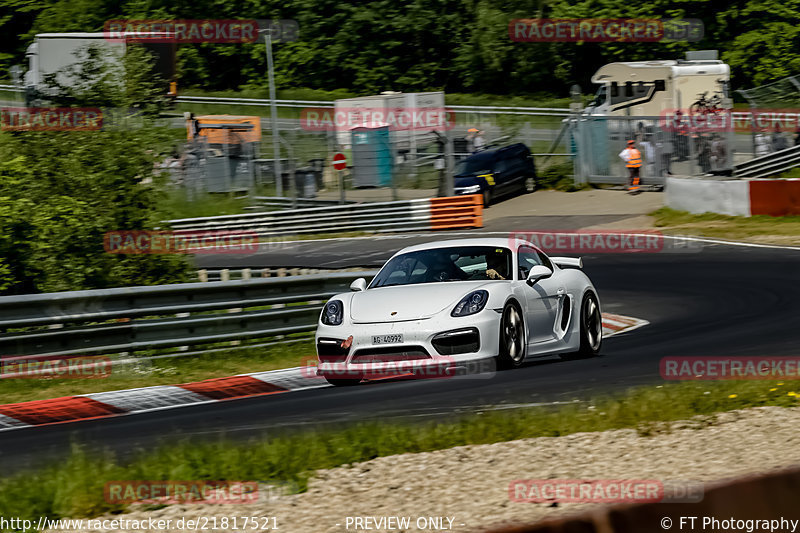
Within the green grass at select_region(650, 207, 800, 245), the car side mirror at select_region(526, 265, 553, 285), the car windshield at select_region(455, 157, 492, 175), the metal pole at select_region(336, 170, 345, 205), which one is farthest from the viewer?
the car windshield at select_region(455, 157, 492, 175)

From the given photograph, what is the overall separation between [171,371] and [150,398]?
1531mm

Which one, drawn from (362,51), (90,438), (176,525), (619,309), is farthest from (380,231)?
Result: (362,51)

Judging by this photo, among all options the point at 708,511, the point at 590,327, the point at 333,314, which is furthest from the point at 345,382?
the point at 708,511

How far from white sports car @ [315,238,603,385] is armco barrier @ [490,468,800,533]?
5918 millimetres

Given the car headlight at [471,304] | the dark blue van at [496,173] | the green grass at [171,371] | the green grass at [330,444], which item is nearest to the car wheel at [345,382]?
the car headlight at [471,304]

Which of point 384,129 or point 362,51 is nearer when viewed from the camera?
point 384,129

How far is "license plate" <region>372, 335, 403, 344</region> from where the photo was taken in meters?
9.89

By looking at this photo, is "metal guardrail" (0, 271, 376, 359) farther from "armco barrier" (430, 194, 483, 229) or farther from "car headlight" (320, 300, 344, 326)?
"armco barrier" (430, 194, 483, 229)

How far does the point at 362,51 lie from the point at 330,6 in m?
3.16

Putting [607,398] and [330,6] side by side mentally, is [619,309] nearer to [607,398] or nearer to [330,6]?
[607,398]

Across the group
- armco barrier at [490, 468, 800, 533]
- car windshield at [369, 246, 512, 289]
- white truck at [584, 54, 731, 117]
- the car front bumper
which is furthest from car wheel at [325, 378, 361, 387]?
white truck at [584, 54, 731, 117]

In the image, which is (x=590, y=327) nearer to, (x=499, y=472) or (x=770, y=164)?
(x=499, y=472)

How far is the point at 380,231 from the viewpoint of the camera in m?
30.5

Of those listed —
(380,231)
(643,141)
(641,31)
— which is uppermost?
(641,31)
